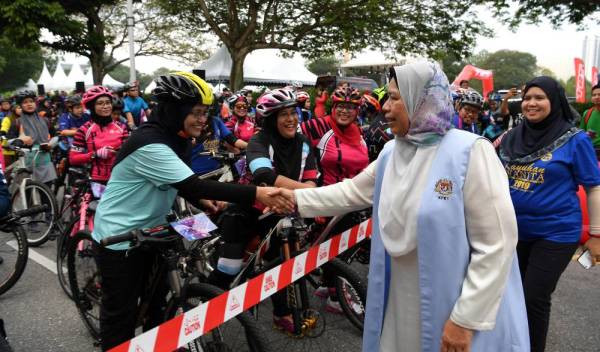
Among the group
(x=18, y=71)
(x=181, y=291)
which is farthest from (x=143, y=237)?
(x=18, y=71)

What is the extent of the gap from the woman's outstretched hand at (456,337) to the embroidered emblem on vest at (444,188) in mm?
473

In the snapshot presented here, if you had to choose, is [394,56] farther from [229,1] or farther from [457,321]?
[457,321]

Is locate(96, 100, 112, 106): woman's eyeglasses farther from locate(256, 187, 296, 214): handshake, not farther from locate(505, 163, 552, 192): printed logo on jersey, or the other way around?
locate(505, 163, 552, 192): printed logo on jersey

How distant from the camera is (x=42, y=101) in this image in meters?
14.2

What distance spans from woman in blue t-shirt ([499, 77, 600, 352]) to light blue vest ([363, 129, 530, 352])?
1.10 m

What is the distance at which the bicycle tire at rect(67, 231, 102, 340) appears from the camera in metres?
3.63

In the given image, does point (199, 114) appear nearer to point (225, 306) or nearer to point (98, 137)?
A: point (225, 306)

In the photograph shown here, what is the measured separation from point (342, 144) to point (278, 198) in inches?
75.4

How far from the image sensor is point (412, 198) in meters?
1.75

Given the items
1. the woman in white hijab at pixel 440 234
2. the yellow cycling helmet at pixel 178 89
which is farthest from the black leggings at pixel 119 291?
the woman in white hijab at pixel 440 234

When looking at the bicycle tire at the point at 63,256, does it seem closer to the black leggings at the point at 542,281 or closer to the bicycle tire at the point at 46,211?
the bicycle tire at the point at 46,211

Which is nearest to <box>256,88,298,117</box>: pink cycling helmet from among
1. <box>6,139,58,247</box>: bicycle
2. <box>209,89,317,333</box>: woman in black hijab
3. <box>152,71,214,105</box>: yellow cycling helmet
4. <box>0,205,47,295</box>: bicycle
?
<box>209,89,317,333</box>: woman in black hijab

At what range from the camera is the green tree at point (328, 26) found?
701 inches

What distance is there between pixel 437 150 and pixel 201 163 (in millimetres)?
4636
